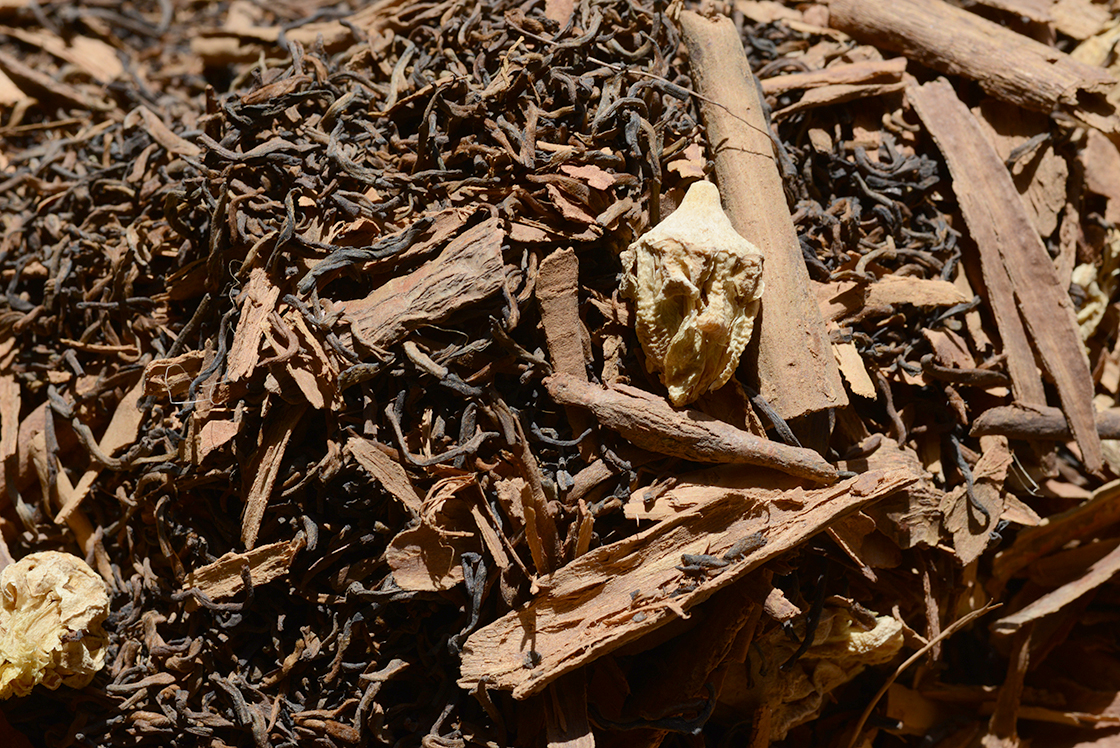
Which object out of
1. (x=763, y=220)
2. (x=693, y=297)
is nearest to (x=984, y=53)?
(x=763, y=220)

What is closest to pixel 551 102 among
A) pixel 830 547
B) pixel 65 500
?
pixel 830 547

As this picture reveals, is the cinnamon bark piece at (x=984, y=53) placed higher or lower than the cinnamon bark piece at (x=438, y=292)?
higher

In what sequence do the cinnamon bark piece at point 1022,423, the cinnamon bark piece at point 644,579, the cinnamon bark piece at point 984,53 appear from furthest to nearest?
the cinnamon bark piece at point 984,53 → the cinnamon bark piece at point 1022,423 → the cinnamon bark piece at point 644,579

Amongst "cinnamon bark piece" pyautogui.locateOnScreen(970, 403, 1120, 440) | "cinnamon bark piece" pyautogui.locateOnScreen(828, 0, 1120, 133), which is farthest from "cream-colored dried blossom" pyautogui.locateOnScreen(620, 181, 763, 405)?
"cinnamon bark piece" pyautogui.locateOnScreen(828, 0, 1120, 133)

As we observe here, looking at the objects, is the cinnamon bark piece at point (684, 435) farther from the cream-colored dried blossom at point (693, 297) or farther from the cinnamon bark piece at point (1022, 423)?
A: the cinnamon bark piece at point (1022, 423)

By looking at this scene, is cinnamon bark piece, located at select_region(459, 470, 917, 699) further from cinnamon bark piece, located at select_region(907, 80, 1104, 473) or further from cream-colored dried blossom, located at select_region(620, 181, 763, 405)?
cinnamon bark piece, located at select_region(907, 80, 1104, 473)

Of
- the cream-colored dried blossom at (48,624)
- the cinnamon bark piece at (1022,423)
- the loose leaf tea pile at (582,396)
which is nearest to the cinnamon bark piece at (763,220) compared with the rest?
the loose leaf tea pile at (582,396)

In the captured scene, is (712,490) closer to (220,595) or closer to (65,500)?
(220,595)
